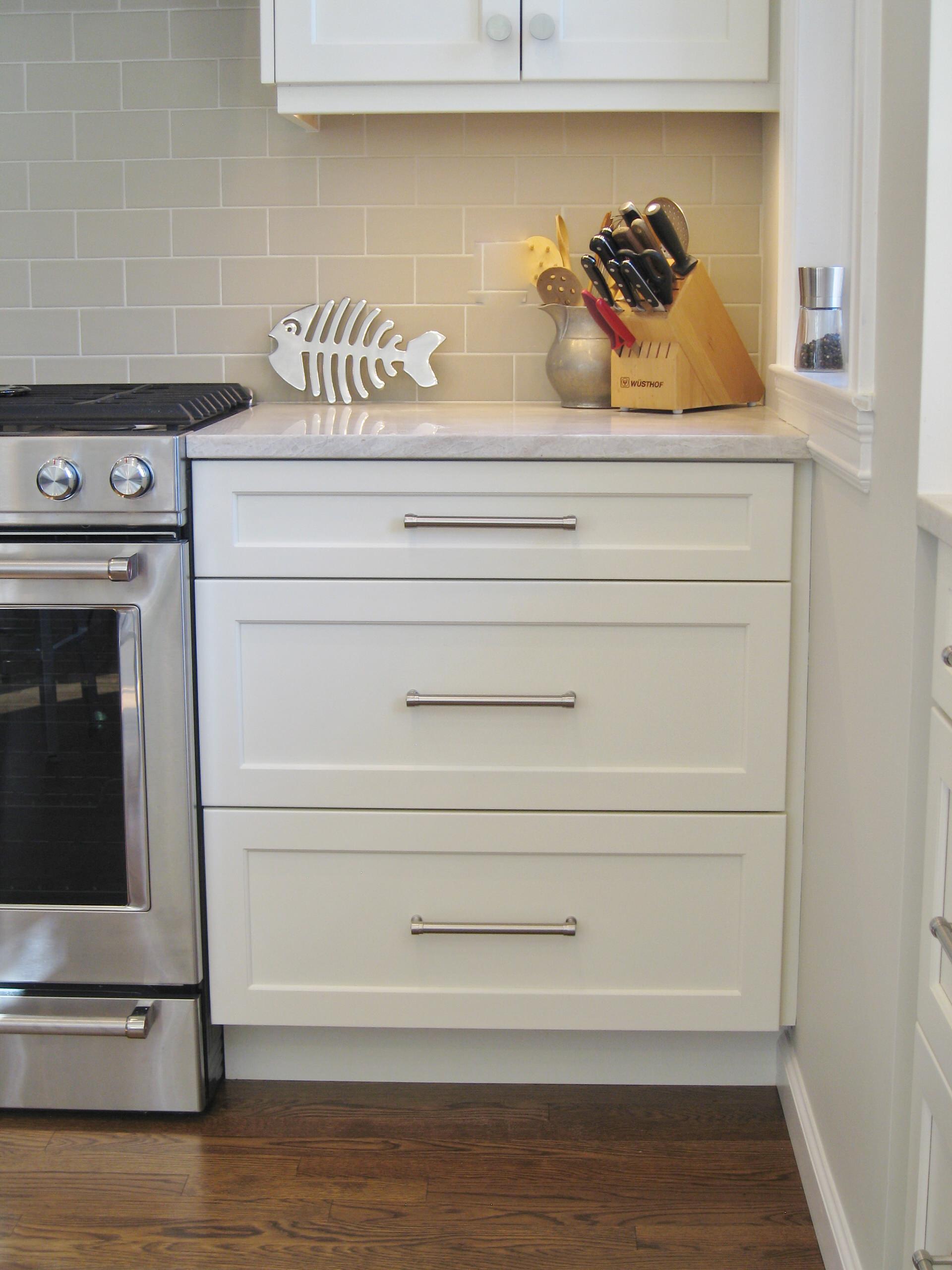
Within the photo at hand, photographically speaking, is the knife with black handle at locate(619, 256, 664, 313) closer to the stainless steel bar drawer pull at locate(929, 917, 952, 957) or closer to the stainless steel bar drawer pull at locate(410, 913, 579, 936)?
the stainless steel bar drawer pull at locate(410, 913, 579, 936)

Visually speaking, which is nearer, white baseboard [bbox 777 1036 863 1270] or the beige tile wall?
white baseboard [bbox 777 1036 863 1270]

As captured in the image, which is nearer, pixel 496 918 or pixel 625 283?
pixel 496 918

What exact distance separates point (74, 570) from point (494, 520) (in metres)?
0.59

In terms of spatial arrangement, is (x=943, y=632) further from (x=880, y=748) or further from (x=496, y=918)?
(x=496, y=918)

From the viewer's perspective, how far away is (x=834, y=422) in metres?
1.56

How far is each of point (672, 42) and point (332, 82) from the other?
0.55m

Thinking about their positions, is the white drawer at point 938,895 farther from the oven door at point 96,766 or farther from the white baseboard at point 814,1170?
the oven door at point 96,766

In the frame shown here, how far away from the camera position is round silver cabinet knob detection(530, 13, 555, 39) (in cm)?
200

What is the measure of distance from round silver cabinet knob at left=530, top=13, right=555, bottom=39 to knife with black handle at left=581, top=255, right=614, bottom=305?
347mm

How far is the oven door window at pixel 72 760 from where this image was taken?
1802 millimetres

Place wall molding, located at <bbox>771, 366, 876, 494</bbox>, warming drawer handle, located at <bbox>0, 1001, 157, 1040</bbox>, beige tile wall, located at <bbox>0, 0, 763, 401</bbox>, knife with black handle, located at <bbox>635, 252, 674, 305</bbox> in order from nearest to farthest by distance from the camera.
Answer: wall molding, located at <bbox>771, 366, 876, 494</bbox>
warming drawer handle, located at <bbox>0, 1001, 157, 1040</bbox>
knife with black handle, located at <bbox>635, 252, 674, 305</bbox>
beige tile wall, located at <bbox>0, 0, 763, 401</bbox>

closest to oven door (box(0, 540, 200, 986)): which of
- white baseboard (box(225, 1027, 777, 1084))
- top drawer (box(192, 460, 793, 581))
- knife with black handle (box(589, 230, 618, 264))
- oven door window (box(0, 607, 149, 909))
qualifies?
oven door window (box(0, 607, 149, 909))

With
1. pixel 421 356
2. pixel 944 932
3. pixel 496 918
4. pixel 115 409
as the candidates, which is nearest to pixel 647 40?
pixel 421 356

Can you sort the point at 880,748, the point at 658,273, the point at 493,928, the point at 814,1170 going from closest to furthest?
the point at 880,748 < the point at 814,1170 < the point at 493,928 < the point at 658,273
